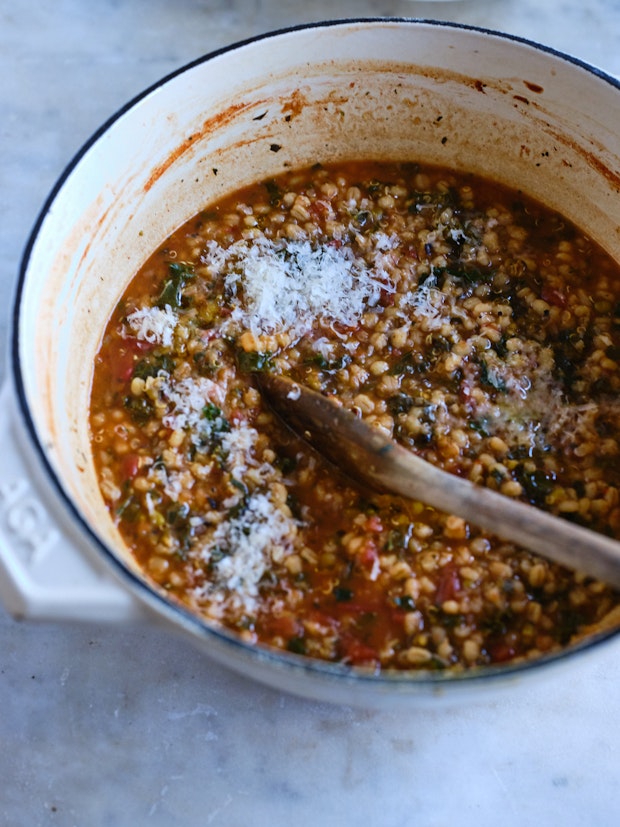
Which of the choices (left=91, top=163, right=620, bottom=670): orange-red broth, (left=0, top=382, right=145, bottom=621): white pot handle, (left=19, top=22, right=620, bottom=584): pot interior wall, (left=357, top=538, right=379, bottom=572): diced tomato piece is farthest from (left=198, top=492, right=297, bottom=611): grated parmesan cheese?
(left=0, top=382, right=145, bottom=621): white pot handle

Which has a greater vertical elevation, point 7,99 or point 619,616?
point 7,99

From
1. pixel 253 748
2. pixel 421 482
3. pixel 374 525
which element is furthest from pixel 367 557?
pixel 253 748

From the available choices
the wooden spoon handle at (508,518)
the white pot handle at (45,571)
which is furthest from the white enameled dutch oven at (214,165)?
the wooden spoon handle at (508,518)

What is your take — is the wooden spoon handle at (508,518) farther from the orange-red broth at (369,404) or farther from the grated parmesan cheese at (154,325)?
the grated parmesan cheese at (154,325)

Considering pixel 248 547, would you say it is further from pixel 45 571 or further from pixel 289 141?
pixel 289 141

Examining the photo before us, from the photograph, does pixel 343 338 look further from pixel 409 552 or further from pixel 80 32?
pixel 80 32

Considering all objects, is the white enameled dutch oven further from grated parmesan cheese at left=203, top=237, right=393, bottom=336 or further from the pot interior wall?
grated parmesan cheese at left=203, top=237, right=393, bottom=336

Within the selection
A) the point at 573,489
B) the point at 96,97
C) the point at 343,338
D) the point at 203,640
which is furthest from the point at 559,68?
the point at 203,640
